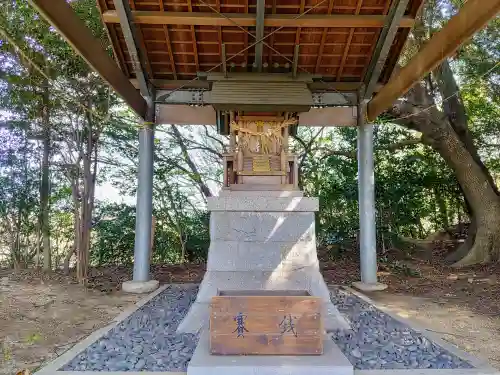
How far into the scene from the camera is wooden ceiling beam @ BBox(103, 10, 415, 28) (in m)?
5.04

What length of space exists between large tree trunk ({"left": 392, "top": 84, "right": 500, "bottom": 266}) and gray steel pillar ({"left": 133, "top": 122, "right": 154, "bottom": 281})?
15.9ft

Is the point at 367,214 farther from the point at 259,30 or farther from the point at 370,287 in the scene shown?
the point at 259,30

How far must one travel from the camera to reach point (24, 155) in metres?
6.89

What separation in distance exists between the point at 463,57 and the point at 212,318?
7.69 metres

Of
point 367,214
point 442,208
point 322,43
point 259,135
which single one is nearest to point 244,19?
point 322,43

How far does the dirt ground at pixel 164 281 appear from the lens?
11.5 ft

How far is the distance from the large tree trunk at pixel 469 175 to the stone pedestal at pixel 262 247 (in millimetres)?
4474

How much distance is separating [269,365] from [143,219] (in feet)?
12.8

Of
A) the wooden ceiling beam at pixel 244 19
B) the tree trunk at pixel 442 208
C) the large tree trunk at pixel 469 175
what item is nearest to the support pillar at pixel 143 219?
the wooden ceiling beam at pixel 244 19

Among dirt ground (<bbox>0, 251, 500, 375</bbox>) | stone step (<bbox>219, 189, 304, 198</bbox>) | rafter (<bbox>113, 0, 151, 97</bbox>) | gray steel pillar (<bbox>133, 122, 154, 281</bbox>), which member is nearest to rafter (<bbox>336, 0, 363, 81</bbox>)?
stone step (<bbox>219, 189, 304, 198</bbox>)

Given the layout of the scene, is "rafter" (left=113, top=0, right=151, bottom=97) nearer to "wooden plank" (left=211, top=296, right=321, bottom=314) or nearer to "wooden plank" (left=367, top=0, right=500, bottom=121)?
"wooden plank" (left=367, top=0, right=500, bottom=121)

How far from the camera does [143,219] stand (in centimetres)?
597

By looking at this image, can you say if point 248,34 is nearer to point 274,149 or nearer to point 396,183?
point 274,149

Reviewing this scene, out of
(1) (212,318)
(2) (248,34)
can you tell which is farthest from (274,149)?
(1) (212,318)
